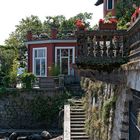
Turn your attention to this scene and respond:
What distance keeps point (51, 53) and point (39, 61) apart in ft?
5.00

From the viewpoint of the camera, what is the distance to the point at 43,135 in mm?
26906

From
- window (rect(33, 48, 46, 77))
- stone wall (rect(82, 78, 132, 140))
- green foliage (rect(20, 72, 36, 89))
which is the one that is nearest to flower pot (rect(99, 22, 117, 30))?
stone wall (rect(82, 78, 132, 140))

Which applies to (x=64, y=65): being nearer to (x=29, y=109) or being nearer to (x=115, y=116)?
(x=29, y=109)

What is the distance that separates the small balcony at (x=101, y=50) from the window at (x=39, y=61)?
83.4 feet

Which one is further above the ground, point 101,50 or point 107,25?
point 107,25

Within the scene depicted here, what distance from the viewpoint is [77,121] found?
76.8ft

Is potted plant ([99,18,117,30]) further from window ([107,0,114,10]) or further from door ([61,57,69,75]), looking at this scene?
window ([107,0,114,10])

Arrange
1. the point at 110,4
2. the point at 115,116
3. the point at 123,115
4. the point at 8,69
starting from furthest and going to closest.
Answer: the point at 110,4
the point at 8,69
the point at 115,116
the point at 123,115

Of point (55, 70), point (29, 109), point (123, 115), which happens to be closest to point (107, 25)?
point (123, 115)

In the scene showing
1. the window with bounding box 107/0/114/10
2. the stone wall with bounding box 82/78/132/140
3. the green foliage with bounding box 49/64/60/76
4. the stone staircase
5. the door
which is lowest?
the stone staircase

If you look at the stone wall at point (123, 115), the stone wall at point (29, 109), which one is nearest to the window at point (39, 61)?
the stone wall at point (29, 109)

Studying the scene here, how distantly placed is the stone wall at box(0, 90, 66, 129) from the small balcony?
2092 centimetres

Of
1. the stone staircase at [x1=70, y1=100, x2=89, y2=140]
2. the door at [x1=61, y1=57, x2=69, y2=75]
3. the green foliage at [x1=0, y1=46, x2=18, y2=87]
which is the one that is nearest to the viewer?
the stone staircase at [x1=70, y1=100, x2=89, y2=140]

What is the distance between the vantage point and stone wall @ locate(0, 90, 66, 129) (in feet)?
101
